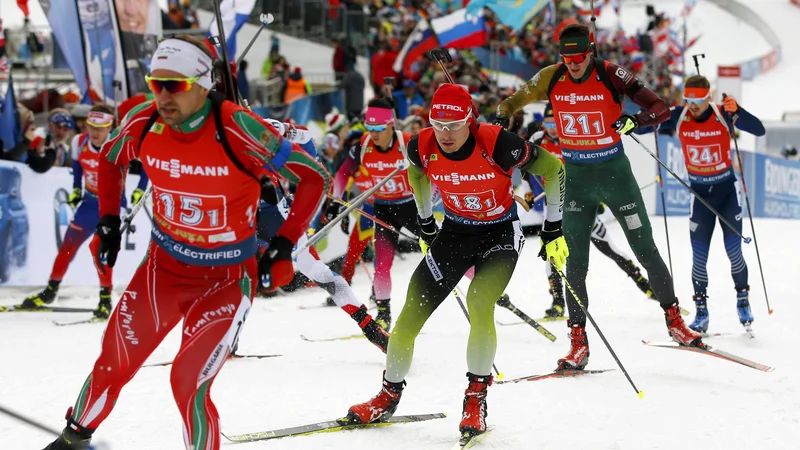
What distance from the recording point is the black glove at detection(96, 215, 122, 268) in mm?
4262

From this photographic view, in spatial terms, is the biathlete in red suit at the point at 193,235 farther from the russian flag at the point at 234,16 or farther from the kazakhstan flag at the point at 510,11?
the kazakhstan flag at the point at 510,11

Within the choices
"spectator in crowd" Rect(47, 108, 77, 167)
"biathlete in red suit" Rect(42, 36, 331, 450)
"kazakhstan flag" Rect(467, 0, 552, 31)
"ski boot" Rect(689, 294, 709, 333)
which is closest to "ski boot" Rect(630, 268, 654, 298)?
"ski boot" Rect(689, 294, 709, 333)

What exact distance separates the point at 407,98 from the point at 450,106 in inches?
461

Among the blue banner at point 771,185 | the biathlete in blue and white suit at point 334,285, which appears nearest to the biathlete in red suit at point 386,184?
the biathlete in blue and white suit at point 334,285

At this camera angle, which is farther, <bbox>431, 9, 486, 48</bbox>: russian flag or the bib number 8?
<bbox>431, 9, 486, 48</bbox>: russian flag

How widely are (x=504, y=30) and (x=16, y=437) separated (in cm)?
1822

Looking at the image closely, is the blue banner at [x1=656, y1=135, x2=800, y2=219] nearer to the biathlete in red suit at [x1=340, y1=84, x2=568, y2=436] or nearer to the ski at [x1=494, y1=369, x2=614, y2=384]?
the ski at [x1=494, y1=369, x2=614, y2=384]

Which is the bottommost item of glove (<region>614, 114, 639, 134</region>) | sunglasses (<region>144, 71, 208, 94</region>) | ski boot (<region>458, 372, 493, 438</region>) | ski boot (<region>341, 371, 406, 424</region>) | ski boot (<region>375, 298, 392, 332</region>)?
ski boot (<region>375, 298, 392, 332</region>)

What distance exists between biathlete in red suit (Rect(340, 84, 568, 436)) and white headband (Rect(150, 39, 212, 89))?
1.61 meters

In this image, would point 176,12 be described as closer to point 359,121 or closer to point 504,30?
point 359,121

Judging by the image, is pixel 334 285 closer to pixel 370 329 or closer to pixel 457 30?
pixel 370 329

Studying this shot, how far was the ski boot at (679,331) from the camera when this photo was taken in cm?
727

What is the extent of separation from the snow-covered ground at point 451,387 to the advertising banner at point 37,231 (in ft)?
3.76

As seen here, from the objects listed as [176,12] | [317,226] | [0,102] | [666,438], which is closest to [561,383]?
[666,438]
